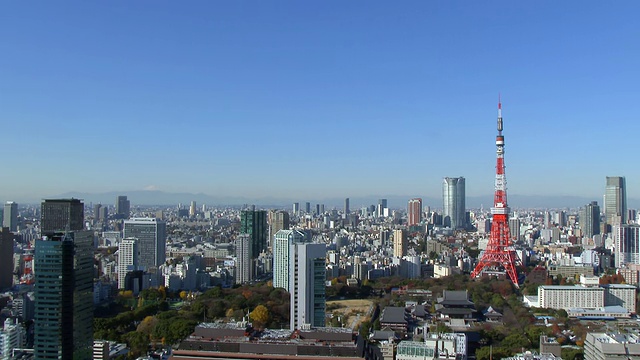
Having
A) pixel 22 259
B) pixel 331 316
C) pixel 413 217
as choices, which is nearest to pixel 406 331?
pixel 331 316

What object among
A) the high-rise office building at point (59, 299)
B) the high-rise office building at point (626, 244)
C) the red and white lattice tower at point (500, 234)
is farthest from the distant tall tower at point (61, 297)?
the high-rise office building at point (626, 244)

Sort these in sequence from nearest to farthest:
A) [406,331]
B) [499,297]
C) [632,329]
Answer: [406,331] → [632,329] → [499,297]

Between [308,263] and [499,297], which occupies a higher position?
[308,263]

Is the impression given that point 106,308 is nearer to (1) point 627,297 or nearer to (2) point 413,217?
(1) point 627,297

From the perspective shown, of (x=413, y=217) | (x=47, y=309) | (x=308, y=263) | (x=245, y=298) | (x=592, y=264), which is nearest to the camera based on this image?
(x=47, y=309)

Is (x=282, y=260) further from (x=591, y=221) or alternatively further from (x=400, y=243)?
(x=591, y=221)

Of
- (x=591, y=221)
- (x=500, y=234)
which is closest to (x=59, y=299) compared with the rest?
(x=500, y=234)

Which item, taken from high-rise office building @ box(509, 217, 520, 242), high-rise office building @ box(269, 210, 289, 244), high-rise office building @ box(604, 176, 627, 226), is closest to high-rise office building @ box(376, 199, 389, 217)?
high-rise office building @ box(509, 217, 520, 242)

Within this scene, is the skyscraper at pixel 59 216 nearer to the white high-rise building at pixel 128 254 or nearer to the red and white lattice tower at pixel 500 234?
the white high-rise building at pixel 128 254
